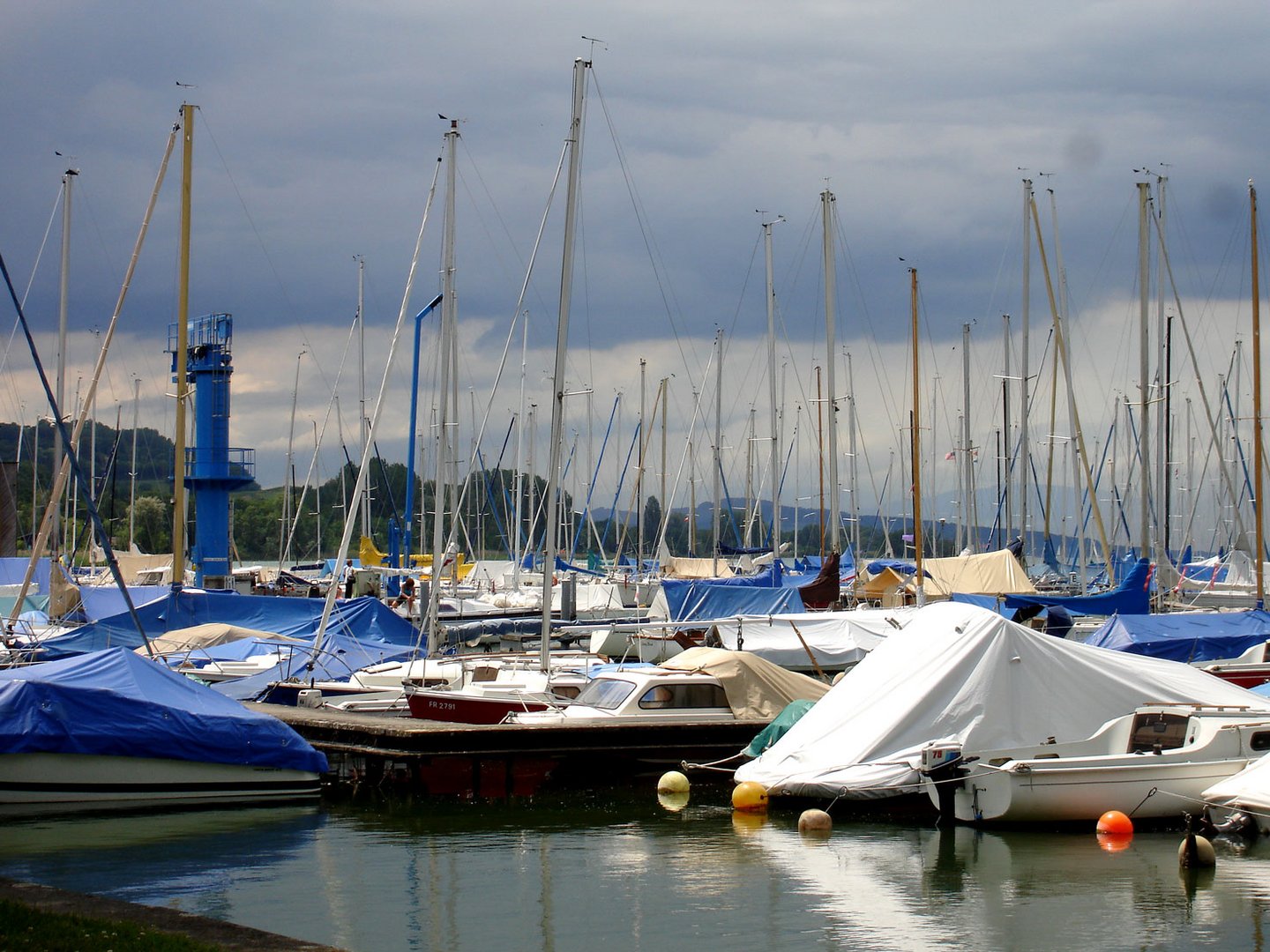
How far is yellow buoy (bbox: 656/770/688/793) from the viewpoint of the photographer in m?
24.7

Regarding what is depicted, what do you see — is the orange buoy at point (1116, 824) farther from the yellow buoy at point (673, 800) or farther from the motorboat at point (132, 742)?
the motorboat at point (132, 742)

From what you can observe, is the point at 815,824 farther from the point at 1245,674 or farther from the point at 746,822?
the point at 1245,674

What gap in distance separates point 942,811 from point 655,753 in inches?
239

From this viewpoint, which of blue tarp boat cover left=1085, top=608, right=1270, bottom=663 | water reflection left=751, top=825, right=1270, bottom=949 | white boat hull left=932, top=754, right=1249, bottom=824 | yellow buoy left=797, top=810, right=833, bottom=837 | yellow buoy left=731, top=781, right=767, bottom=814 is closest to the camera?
water reflection left=751, top=825, right=1270, bottom=949

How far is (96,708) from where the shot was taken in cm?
2314

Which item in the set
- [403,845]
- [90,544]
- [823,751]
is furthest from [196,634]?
[90,544]


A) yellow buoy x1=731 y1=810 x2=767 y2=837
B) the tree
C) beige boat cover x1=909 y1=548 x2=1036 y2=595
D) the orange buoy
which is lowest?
yellow buoy x1=731 y1=810 x2=767 y2=837

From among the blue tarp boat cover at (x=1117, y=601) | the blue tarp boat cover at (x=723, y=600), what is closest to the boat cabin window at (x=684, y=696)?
the blue tarp boat cover at (x=723, y=600)

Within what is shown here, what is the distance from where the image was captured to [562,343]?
31000 millimetres

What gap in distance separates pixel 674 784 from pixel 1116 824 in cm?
775

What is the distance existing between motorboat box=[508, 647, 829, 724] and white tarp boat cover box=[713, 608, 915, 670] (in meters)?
11.5

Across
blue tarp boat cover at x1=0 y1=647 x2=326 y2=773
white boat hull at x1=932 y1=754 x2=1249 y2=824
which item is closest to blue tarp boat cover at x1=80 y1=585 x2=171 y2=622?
blue tarp boat cover at x1=0 y1=647 x2=326 y2=773

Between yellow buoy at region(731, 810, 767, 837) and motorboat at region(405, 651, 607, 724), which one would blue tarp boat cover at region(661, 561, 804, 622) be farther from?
yellow buoy at region(731, 810, 767, 837)

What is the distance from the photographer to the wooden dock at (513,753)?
986 inches
